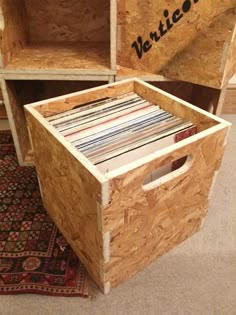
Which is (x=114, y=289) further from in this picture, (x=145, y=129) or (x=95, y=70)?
(x=95, y=70)

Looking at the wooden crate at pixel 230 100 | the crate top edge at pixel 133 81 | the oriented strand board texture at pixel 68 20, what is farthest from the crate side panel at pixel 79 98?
the wooden crate at pixel 230 100

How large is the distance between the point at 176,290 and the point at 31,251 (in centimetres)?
45

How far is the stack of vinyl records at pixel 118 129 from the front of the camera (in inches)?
27.7

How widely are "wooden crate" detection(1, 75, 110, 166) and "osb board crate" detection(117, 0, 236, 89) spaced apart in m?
0.29

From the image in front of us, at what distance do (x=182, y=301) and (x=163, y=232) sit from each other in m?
0.19

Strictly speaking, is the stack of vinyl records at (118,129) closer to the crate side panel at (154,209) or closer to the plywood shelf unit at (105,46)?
the crate side panel at (154,209)

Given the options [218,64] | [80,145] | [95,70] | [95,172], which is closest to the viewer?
[95,172]

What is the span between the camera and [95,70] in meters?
1.02

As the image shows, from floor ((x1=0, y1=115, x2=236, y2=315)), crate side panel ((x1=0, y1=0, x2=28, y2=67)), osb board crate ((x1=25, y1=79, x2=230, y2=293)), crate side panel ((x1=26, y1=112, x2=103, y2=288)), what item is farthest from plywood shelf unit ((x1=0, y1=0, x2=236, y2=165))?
floor ((x1=0, y1=115, x2=236, y2=315))

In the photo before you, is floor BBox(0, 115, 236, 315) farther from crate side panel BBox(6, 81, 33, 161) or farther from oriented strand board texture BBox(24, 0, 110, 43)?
oriented strand board texture BBox(24, 0, 110, 43)

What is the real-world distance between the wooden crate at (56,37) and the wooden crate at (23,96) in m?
0.12

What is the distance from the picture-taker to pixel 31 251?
897mm

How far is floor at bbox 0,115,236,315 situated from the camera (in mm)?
763

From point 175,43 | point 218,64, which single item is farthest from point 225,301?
point 175,43
